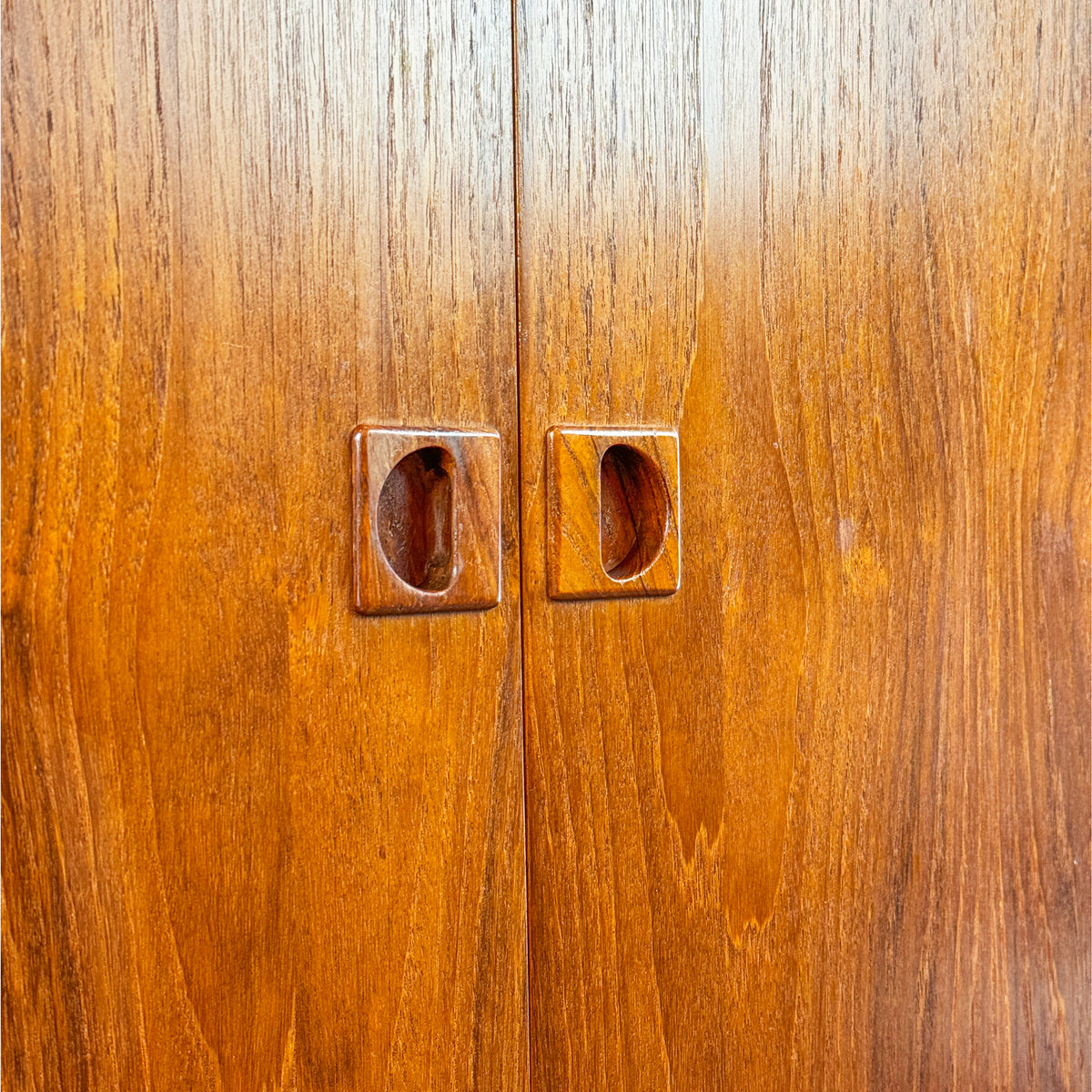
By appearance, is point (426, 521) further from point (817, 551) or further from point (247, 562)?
point (817, 551)

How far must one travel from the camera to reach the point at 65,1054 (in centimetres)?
31

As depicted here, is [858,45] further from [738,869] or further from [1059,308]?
[738,869]

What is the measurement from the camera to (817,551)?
456 millimetres

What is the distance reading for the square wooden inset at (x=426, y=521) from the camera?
0.36 meters

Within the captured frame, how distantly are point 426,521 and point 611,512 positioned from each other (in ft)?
0.27

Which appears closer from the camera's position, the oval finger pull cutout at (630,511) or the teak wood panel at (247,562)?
the teak wood panel at (247,562)

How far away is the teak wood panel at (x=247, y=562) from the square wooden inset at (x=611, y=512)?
21 mm

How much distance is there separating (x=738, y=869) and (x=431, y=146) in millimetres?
335

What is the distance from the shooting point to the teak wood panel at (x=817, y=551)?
1.30ft

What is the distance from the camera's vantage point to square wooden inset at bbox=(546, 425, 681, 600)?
15.4 inches

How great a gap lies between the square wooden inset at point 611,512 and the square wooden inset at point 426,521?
27mm

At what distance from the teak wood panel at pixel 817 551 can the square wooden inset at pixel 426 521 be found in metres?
0.02

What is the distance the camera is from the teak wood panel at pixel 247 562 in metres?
0.31

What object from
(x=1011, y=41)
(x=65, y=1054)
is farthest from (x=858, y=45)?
(x=65, y=1054)
